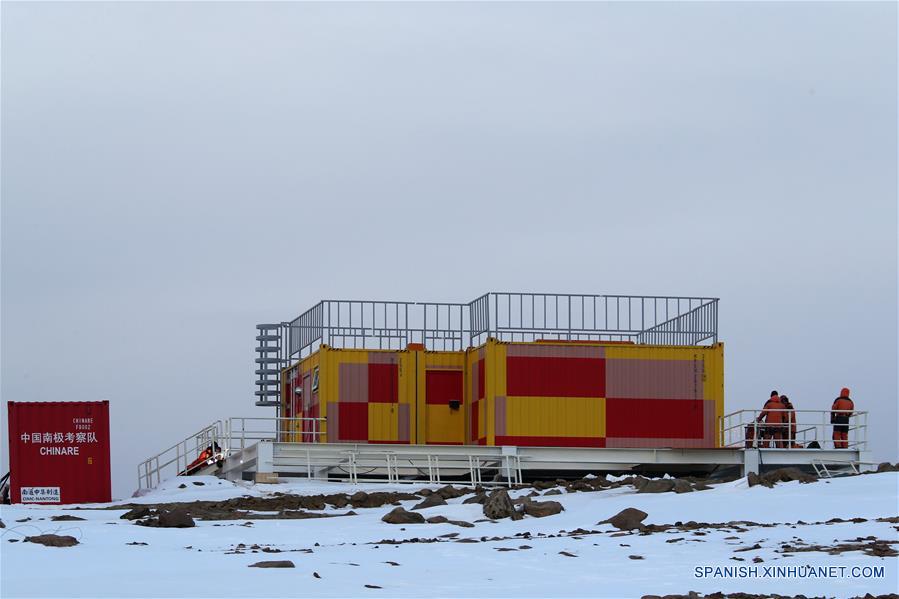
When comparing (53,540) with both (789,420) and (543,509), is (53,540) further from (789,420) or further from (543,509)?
(789,420)

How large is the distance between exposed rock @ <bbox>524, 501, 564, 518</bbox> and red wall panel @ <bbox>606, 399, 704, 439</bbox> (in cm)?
1278

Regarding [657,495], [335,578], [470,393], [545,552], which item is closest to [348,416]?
[470,393]

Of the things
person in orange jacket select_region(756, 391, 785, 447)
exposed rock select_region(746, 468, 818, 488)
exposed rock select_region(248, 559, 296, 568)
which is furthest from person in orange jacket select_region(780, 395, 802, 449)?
exposed rock select_region(248, 559, 296, 568)

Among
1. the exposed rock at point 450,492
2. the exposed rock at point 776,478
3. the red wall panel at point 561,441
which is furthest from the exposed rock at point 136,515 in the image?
the red wall panel at point 561,441

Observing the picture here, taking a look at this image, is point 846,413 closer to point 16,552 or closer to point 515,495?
point 515,495

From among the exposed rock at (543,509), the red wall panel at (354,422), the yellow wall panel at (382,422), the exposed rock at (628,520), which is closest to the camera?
the exposed rock at (628,520)

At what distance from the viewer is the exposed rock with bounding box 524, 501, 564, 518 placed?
24.5 meters

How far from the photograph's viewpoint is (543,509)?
24.6m

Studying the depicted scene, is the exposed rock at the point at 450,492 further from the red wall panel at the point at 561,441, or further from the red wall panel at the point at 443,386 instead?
the red wall panel at the point at 443,386

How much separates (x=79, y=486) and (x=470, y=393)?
10.6m

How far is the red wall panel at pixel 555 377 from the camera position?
37.2 metres

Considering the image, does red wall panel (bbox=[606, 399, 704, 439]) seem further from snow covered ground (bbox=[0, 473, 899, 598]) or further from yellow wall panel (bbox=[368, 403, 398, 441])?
snow covered ground (bbox=[0, 473, 899, 598])

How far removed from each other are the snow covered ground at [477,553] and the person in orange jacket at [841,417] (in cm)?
984

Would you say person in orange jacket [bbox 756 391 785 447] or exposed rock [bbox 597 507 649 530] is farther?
person in orange jacket [bbox 756 391 785 447]
